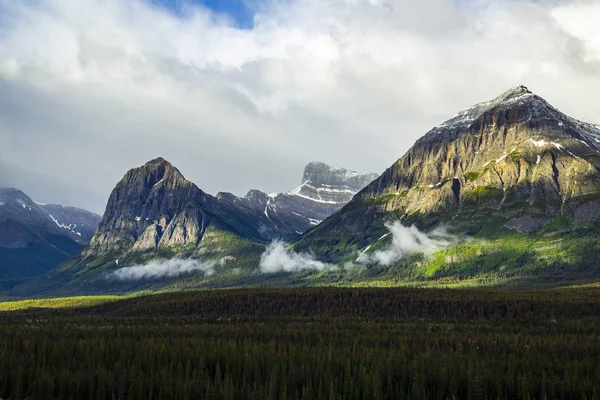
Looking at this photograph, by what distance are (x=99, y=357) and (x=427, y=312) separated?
13238cm

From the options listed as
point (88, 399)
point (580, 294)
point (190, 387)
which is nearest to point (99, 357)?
point (88, 399)

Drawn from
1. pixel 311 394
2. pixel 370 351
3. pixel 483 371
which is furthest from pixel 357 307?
pixel 311 394

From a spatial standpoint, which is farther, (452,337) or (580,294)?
(580,294)

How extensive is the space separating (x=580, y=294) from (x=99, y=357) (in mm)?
171884

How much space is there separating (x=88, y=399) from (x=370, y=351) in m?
39.9

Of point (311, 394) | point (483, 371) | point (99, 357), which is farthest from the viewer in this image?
point (99, 357)

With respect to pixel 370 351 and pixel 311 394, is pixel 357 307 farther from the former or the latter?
pixel 311 394

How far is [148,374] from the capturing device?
5947cm

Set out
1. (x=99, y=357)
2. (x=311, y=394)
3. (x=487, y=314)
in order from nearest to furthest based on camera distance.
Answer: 1. (x=311, y=394)
2. (x=99, y=357)
3. (x=487, y=314)

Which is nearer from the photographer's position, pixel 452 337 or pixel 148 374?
pixel 148 374

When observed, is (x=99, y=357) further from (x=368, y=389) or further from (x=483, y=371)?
(x=483, y=371)

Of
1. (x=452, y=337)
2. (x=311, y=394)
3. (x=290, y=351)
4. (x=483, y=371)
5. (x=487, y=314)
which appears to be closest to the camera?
(x=311, y=394)

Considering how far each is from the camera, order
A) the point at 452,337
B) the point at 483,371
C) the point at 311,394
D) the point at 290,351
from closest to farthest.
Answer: the point at 311,394, the point at 483,371, the point at 290,351, the point at 452,337

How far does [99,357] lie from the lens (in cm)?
6838
